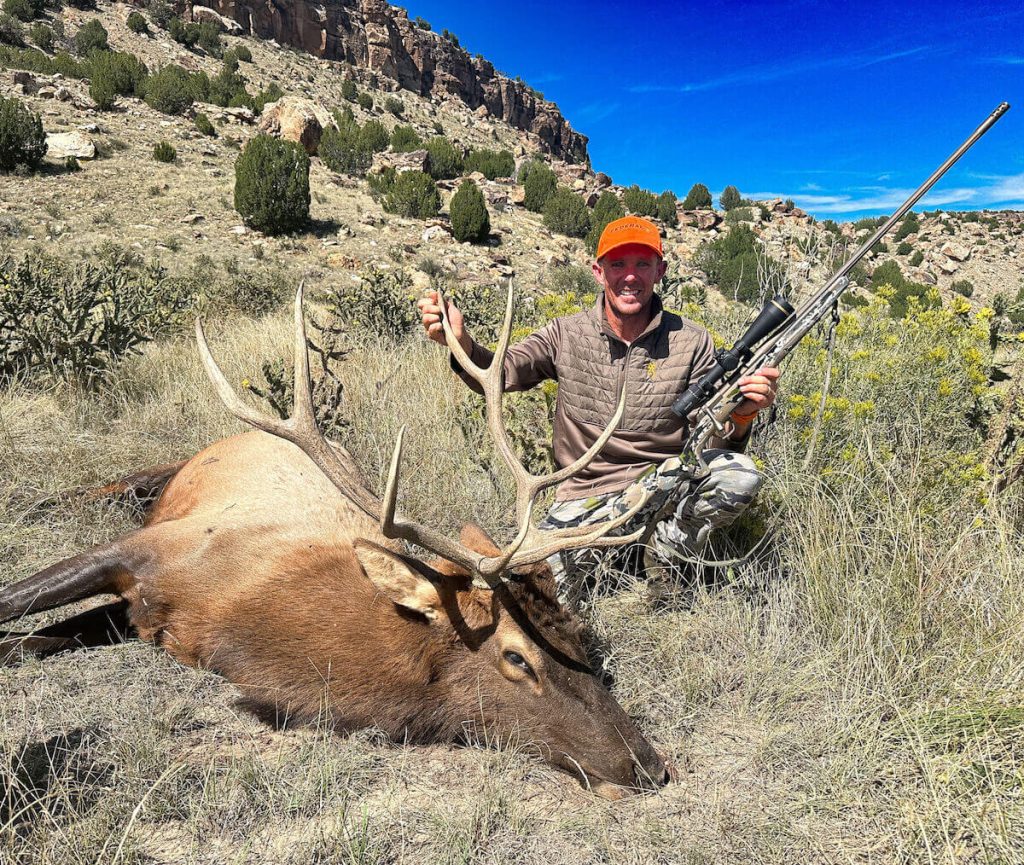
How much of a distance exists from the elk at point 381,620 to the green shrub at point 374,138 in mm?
29985

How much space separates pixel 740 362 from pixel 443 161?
31.1m

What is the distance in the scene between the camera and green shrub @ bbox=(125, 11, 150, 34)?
3712 cm

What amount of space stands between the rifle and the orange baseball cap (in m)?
0.64

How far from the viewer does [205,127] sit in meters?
26.0

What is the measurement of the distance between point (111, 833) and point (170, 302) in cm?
843

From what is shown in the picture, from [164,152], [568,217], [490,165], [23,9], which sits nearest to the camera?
[164,152]

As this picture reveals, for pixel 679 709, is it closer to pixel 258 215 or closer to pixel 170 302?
pixel 170 302

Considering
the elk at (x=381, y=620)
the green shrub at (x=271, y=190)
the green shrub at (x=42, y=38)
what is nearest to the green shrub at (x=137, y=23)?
the green shrub at (x=42, y=38)

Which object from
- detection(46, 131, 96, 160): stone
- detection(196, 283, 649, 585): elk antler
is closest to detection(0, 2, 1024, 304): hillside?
detection(46, 131, 96, 160): stone

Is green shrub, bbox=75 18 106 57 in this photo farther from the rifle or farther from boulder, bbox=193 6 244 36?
the rifle

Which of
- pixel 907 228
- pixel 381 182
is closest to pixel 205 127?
pixel 381 182

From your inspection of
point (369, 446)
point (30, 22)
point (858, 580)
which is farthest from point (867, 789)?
point (30, 22)

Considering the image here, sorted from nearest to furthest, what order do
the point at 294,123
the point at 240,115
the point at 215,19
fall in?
the point at 294,123
the point at 240,115
the point at 215,19

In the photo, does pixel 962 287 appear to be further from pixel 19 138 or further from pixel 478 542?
pixel 19 138
